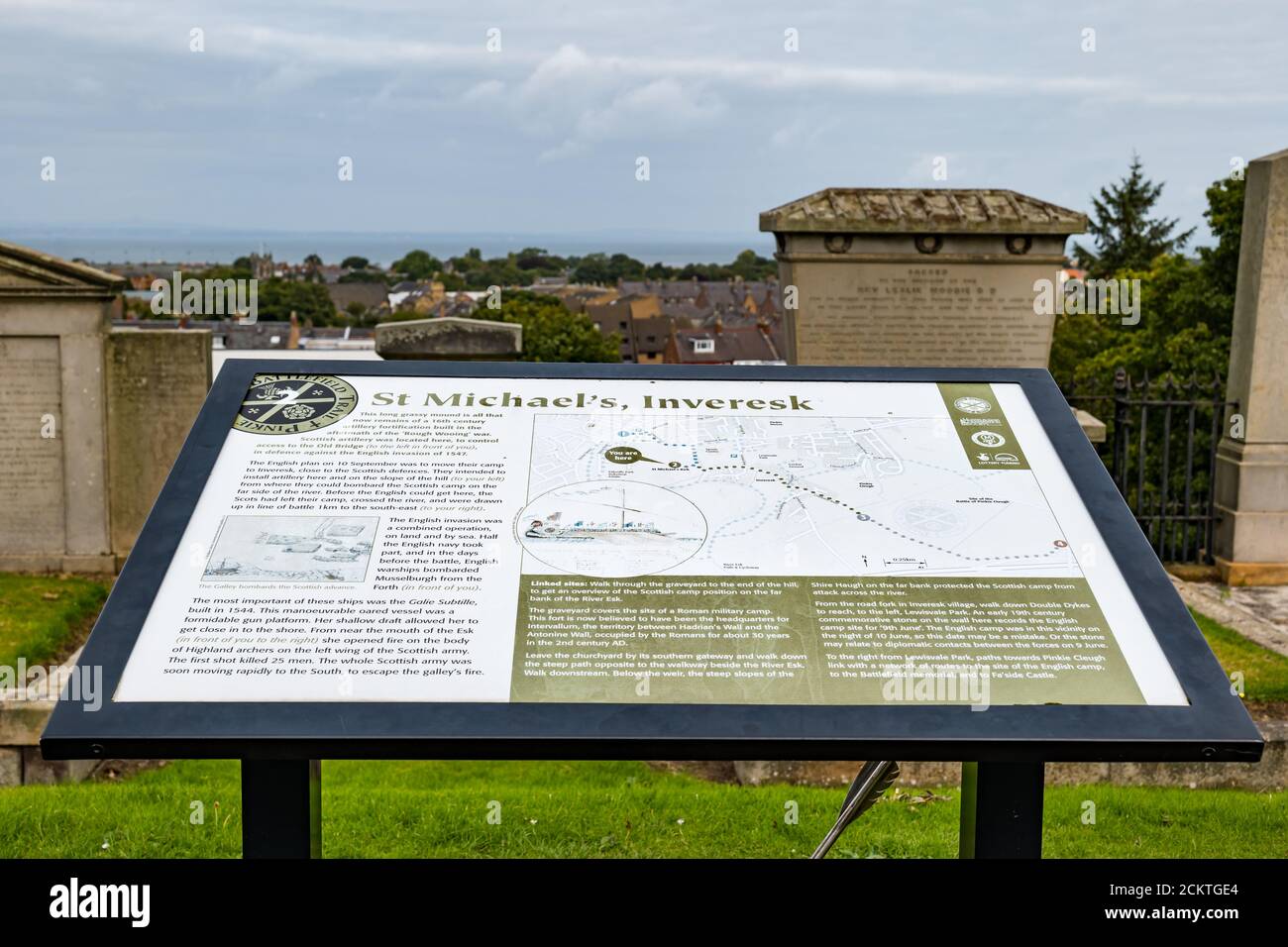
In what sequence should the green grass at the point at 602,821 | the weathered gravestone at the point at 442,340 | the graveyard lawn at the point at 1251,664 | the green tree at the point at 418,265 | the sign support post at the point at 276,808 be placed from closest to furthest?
the sign support post at the point at 276,808
the green grass at the point at 602,821
the graveyard lawn at the point at 1251,664
the weathered gravestone at the point at 442,340
the green tree at the point at 418,265

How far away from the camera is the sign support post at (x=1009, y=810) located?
3.29 metres

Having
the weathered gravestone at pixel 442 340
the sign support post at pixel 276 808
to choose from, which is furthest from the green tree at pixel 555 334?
the sign support post at pixel 276 808

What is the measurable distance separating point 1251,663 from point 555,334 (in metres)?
38.3

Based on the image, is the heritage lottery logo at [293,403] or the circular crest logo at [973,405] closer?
the heritage lottery logo at [293,403]

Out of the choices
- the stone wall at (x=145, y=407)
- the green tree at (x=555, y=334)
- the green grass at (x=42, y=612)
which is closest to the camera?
the green grass at (x=42, y=612)

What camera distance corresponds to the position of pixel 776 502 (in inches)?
141

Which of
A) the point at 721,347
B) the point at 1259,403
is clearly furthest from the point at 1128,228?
the point at 1259,403

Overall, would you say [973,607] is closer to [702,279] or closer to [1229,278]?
[1229,278]

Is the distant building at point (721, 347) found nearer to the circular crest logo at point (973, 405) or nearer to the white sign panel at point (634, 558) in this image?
the circular crest logo at point (973, 405)

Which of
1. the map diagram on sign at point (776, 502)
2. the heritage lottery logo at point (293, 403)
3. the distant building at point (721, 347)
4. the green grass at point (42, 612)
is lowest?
the distant building at point (721, 347)

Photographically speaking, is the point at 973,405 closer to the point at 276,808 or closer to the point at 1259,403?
the point at 276,808

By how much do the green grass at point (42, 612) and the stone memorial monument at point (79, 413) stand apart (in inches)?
15.7

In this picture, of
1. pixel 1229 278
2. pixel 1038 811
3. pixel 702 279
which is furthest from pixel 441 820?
pixel 702 279
